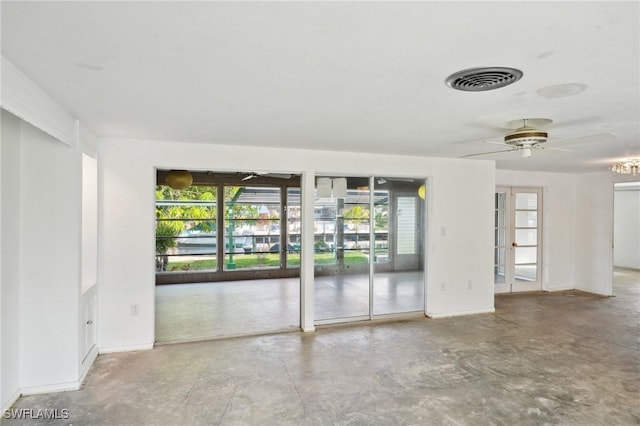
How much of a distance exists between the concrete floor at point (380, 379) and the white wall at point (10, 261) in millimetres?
261

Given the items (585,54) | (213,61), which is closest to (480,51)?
(585,54)

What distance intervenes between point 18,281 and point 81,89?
5.69 feet

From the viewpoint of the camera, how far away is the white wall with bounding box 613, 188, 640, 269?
1004 cm

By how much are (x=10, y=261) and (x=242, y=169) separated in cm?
237

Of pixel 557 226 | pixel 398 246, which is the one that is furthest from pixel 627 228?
pixel 398 246

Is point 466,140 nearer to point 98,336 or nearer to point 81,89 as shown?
point 81,89

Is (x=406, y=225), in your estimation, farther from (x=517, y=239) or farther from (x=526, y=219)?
(x=526, y=219)

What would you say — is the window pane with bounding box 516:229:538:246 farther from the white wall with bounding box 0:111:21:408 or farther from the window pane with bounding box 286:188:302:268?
the white wall with bounding box 0:111:21:408

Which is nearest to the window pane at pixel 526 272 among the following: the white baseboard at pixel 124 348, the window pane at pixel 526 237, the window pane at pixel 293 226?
the window pane at pixel 526 237

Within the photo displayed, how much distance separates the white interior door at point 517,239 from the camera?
22.6 feet

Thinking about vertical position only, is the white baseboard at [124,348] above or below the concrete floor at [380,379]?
above

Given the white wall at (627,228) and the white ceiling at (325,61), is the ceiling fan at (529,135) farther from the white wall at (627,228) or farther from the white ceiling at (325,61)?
the white wall at (627,228)

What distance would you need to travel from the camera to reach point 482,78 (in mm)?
2154

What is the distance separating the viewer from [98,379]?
10.9 feet
